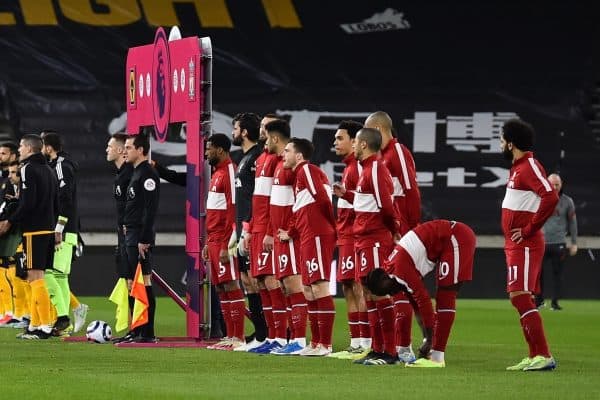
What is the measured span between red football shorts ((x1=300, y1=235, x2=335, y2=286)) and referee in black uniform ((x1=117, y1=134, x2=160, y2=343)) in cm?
197

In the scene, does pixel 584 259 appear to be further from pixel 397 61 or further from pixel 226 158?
pixel 226 158

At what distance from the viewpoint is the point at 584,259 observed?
25703 millimetres

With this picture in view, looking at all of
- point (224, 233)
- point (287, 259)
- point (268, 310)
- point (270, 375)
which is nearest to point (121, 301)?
point (224, 233)

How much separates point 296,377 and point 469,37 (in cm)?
1503

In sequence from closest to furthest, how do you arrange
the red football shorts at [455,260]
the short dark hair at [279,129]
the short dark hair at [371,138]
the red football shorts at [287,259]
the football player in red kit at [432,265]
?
1. the football player in red kit at [432,265]
2. the red football shorts at [455,260]
3. the short dark hair at [371,138]
4. the red football shorts at [287,259]
5. the short dark hair at [279,129]

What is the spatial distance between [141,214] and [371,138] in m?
3.05

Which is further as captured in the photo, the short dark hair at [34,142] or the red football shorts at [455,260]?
the short dark hair at [34,142]

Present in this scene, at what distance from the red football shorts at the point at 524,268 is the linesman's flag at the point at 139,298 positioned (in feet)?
13.8

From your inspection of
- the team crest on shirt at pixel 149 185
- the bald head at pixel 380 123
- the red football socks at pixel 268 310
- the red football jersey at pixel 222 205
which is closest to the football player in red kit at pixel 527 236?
the bald head at pixel 380 123

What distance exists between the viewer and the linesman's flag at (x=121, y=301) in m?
15.6

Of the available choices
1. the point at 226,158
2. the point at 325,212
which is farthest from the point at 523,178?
the point at 226,158

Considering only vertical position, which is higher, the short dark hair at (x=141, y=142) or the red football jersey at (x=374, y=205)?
the short dark hair at (x=141, y=142)

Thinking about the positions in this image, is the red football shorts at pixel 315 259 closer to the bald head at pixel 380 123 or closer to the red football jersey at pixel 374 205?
the red football jersey at pixel 374 205

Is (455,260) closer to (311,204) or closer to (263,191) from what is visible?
(311,204)
